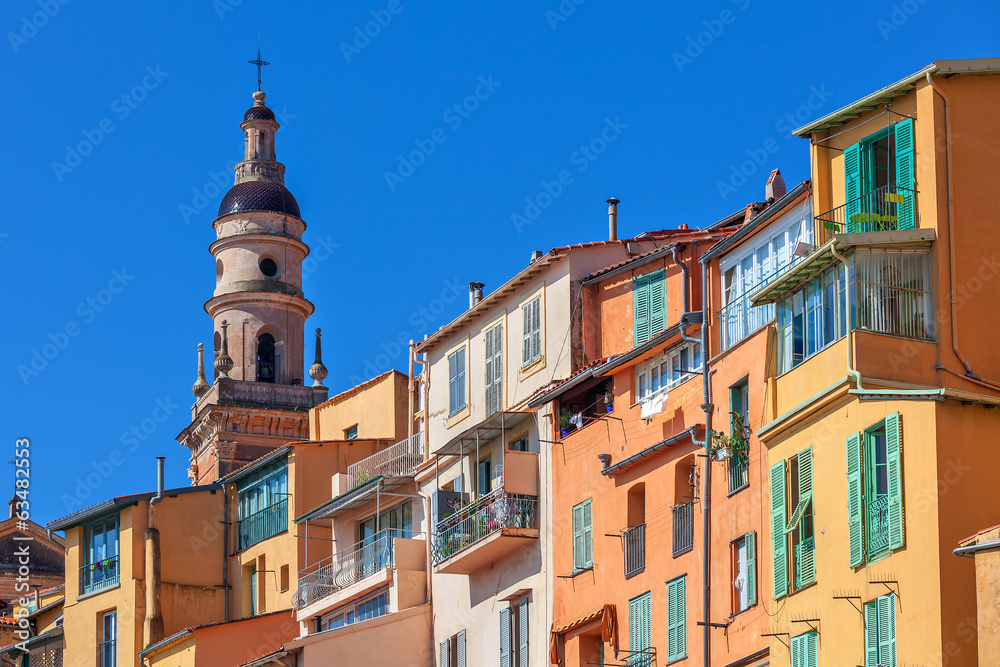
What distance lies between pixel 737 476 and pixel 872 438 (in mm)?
7914

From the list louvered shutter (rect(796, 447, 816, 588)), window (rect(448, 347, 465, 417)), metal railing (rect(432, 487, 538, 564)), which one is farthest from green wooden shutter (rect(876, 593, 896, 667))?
window (rect(448, 347, 465, 417))

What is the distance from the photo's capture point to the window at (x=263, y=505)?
209 feet

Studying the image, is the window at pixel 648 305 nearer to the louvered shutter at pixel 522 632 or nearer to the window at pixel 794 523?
the louvered shutter at pixel 522 632

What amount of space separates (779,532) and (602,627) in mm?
10222

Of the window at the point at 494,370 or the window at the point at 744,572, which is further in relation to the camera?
the window at the point at 494,370

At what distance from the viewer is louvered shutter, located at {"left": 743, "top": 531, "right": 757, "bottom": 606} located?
1497 inches

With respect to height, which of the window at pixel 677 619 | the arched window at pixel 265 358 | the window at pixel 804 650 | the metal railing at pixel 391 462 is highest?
the arched window at pixel 265 358

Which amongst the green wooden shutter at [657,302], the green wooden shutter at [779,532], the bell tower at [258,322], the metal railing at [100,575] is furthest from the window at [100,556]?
the green wooden shutter at [779,532]

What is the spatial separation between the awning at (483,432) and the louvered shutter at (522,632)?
14.1 feet

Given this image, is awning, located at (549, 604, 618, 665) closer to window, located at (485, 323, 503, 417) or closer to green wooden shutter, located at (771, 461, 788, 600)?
window, located at (485, 323, 503, 417)

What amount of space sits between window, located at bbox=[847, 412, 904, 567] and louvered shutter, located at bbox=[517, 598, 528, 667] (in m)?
16.8

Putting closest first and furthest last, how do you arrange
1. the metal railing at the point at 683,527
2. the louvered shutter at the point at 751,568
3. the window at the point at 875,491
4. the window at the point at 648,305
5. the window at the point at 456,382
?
the window at the point at 875,491 < the louvered shutter at the point at 751,568 < the metal railing at the point at 683,527 < the window at the point at 648,305 < the window at the point at 456,382

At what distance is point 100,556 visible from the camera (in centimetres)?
6781

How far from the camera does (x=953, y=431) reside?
31094 millimetres
